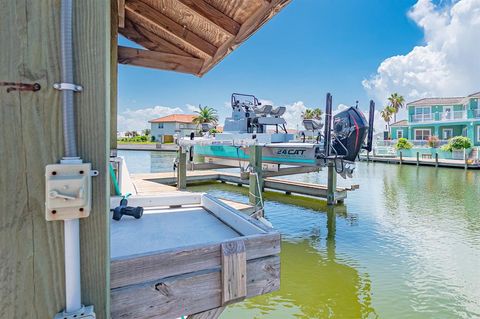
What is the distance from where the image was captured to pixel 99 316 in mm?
845

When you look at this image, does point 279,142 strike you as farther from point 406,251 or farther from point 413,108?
point 413,108

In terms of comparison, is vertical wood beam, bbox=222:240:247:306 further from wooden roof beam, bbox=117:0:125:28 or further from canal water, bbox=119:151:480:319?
canal water, bbox=119:151:480:319

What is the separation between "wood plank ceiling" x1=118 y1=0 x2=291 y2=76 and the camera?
243 cm

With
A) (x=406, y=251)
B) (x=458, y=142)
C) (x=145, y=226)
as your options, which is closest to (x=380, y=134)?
(x=458, y=142)

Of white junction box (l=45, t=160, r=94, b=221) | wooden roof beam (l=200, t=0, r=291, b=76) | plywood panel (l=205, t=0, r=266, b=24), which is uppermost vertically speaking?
plywood panel (l=205, t=0, r=266, b=24)

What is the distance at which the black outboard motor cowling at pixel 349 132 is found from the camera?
19.6 ft

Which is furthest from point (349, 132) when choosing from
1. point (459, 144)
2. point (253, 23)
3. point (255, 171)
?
point (459, 144)

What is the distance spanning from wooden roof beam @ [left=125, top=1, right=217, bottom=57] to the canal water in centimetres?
329

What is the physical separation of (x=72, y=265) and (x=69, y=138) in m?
0.35

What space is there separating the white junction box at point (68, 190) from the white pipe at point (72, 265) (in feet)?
0.12

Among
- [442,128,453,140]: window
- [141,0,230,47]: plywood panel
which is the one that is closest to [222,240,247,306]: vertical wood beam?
[141,0,230,47]: plywood panel

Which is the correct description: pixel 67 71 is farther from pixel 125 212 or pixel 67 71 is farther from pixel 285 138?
pixel 285 138

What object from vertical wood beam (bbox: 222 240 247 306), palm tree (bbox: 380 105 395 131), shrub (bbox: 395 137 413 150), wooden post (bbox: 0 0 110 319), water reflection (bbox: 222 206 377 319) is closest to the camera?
wooden post (bbox: 0 0 110 319)

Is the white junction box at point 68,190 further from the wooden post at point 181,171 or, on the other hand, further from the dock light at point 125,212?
the wooden post at point 181,171
